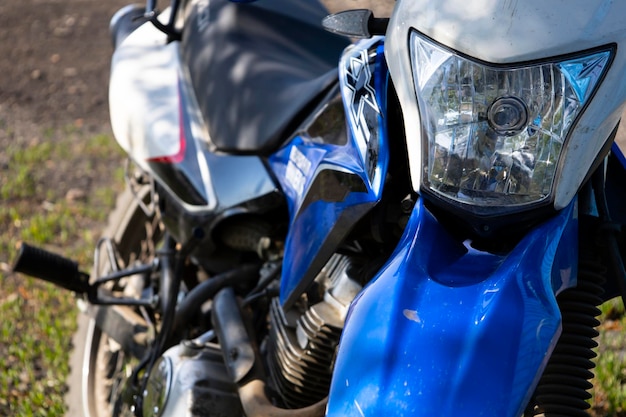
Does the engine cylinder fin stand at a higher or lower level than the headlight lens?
lower

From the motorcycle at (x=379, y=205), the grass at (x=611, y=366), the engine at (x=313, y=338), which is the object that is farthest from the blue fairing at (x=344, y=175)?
the grass at (x=611, y=366)

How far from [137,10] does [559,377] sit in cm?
236

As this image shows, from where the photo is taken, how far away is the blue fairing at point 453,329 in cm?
149

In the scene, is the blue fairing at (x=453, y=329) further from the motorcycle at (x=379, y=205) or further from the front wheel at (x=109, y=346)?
the front wheel at (x=109, y=346)

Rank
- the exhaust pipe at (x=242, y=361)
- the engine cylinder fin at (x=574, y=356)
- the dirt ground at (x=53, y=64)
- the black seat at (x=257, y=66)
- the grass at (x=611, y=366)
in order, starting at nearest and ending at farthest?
the engine cylinder fin at (x=574, y=356) → the exhaust pipe at (x=242, y=361) → the black seat at (x=257, y=66) → the grass at (x=611, y=366) → the dirt ground at (x=53, y=64)

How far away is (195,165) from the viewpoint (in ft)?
8.96

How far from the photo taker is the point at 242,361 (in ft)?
7.54

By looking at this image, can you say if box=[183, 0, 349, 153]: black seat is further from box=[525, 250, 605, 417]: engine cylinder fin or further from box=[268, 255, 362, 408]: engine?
box=[525, 250, 605, 417]: engine cylinder fin

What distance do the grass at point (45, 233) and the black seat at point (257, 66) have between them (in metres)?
1.48

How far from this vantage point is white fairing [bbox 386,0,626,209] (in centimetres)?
153

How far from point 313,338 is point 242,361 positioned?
0.68ft

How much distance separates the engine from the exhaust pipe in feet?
0.26

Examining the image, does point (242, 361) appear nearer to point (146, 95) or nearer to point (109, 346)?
point (146, 95)

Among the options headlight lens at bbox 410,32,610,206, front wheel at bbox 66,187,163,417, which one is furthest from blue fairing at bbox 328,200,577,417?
front wheel at bbox 66,187,163,417
